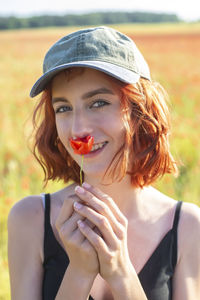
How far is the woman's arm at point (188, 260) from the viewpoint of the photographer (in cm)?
180

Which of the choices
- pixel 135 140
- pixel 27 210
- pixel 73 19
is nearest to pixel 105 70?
pixel 135 140

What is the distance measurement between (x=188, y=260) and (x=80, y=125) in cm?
66

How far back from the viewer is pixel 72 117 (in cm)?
171

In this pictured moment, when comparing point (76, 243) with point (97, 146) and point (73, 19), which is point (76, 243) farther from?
point (73, 19)

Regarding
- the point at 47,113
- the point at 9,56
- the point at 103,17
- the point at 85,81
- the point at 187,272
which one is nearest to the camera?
the point at 85,81

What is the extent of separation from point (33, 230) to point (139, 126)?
579mm

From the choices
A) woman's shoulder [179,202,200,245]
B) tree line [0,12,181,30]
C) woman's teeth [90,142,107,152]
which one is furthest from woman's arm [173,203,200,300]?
tree line [0,12,181,30]

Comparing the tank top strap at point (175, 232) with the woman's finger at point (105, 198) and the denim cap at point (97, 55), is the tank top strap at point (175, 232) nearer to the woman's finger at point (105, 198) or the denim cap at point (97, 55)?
the woman's finger at point (105, 198)

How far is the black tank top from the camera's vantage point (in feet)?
5.93

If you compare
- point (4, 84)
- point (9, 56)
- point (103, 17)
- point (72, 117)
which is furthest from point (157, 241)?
point (103, 17)

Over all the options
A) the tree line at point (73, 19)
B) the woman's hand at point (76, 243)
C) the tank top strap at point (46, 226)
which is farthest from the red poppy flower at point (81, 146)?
the tree line at point (73, 19)

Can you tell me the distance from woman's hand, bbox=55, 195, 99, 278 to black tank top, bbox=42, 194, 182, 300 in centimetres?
20

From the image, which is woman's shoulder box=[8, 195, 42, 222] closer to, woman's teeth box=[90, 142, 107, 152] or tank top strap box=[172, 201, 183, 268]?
→ woman's teeth box=[90, 142, 107, 152]

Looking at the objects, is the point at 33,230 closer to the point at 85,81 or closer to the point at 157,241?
the point at 157,241
